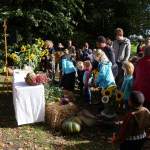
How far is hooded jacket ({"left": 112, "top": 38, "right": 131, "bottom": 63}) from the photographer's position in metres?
11.3

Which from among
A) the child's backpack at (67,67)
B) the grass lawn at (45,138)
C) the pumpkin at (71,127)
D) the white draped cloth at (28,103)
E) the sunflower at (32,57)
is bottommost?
the grass lawn at (45,138)

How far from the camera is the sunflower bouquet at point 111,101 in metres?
9.65

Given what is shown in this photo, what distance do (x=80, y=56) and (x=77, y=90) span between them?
10.5 ft

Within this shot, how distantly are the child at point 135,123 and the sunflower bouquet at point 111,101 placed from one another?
9.75 ft

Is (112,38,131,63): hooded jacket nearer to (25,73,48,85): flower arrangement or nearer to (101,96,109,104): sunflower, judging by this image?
(101,96,109,104): sunflower

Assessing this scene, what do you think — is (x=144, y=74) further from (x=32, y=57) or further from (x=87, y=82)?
(x=32, y=57)

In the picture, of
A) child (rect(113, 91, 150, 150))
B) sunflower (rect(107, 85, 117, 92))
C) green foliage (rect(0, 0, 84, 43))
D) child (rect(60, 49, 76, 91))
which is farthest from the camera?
green foliage (rect(0, 0, 84, 43))

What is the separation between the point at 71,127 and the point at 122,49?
3.03m

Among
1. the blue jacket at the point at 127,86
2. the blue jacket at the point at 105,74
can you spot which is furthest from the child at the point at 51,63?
the blue jacket at the point at 127,86

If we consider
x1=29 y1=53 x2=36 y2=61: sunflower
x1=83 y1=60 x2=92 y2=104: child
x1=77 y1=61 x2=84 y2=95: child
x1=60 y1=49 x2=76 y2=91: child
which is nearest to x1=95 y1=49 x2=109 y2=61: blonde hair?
x1=83 y1=60 x2=92 y2=104: child

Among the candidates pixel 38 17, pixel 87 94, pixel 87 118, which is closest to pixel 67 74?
pixel 87 94

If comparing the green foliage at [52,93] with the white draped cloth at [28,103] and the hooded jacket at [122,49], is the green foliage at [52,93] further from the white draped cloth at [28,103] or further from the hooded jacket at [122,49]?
the hooded jacket at [122,49]

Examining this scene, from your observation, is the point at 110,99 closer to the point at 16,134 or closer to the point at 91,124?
the point at 91,124

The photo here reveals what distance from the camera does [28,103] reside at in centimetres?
948
